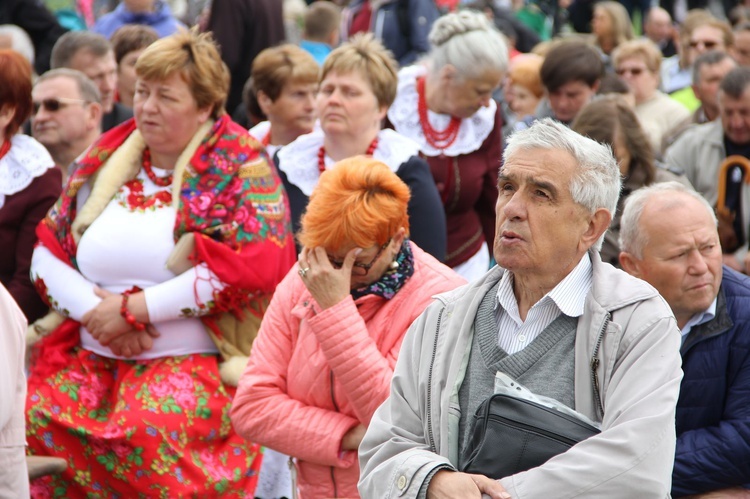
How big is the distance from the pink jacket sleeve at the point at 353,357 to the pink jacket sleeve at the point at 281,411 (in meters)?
0.16

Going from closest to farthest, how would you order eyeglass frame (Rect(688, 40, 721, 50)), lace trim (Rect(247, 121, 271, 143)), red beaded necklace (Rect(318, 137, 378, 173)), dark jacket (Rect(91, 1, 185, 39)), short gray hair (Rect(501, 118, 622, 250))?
short gray hair (Rect(501, 118, 622, 250)) < red beaded necklace (Rect(318, 137, 378, 173)) < lace trim (Rect(247, 121, 271, 143)) < dark jacket (Rect(91, 1, 185, 39)) < eyeglass frame (Rect(688, 40, 721, 50))

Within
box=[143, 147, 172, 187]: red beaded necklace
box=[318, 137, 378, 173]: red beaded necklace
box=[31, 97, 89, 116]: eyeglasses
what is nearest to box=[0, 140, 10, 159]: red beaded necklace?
box=[31, 97, 89, 116]: eyeglasses

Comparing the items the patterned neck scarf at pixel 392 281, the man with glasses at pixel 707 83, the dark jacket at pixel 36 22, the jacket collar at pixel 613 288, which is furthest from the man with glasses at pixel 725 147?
the dark jacket at pixel 36 22

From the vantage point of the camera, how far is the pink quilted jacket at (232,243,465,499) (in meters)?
3.52

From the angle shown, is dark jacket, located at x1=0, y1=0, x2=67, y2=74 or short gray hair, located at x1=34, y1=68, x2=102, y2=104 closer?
short gray hair, located at x1=34, y1=68, x2=102, y2=104

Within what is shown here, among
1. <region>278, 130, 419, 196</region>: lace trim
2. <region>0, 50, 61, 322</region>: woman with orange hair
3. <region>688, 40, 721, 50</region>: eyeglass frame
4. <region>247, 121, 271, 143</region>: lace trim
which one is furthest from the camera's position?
<region>688, 40, 721, 50</region>: eyeglass frame

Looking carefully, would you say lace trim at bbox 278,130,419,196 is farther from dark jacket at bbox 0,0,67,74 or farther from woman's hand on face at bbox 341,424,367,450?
dark jacket at bbox 0,0,67,74

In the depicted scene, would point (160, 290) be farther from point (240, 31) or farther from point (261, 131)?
point (240, 31)

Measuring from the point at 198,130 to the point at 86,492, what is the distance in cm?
160

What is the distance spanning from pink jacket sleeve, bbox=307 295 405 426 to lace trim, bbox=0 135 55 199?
2.09 meters

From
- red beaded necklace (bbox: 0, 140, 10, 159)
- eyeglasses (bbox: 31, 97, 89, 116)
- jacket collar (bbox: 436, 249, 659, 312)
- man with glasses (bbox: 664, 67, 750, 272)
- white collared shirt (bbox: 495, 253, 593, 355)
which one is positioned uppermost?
jacket collar (bbox: 436, 249, 659, 312)

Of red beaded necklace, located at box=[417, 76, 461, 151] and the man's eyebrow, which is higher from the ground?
the man's eyebrow

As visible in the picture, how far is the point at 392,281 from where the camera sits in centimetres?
372

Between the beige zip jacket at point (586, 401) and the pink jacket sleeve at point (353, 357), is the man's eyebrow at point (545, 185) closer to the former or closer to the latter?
the beige zip jacket at point (586, 401)
